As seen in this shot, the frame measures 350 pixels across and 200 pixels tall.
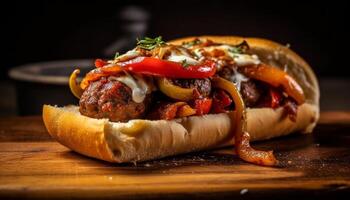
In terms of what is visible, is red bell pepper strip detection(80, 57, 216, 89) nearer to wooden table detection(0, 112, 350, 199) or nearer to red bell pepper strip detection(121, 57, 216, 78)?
red bell pepper strip detection(121, 57, 216, 78)

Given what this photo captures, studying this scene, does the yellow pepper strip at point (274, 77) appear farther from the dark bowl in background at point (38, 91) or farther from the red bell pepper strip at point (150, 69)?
the dark bowl in background at point (38, 91)

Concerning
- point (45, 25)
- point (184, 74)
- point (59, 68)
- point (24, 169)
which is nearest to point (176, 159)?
point (184, 74)

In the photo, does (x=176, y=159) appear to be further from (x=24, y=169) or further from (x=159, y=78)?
(x=24, y=169)

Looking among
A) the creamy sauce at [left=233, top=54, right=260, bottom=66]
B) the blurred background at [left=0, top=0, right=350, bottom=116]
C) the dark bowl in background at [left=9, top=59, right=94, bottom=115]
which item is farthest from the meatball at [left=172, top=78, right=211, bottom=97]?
the blurred background at [left=0, top=0, right=350, bottom=116]

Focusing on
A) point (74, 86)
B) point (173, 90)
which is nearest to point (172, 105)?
point (173, 90)

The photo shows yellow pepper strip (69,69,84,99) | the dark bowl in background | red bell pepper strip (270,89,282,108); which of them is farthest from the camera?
the dark bowl in background

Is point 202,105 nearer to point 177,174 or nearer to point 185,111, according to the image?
point 185,111
